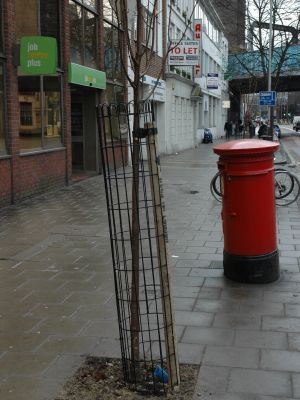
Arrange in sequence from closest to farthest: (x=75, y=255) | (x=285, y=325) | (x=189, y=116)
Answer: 1. (x=285, y=325)
2. (x=75, y=255)
3. (x=189, y=116)

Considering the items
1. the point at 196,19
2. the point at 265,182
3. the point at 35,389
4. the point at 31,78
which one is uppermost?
the point at 196,19

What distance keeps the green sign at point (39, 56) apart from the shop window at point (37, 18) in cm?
73

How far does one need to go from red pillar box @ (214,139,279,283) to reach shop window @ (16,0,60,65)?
6.97m

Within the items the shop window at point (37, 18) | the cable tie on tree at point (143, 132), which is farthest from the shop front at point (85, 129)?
the cable tie on tree at point (143, 132)

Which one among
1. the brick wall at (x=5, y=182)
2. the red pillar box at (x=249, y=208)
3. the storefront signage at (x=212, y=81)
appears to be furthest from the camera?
the storefront signage at (x=212, y=81)

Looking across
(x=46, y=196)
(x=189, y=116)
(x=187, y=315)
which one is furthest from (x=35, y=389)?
(x=189, y=116)

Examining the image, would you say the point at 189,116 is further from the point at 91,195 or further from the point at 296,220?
the point at 296,220

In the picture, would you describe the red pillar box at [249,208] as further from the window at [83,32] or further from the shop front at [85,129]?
the shop front at [85,129]

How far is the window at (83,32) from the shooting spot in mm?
14289

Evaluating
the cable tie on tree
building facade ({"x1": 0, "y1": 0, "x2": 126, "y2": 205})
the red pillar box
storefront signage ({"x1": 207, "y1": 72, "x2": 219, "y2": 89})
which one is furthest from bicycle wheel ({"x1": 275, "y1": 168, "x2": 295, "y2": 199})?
storefront signage ({"x1": 207, "y1": 72, "x2": 219, "y2": 89})

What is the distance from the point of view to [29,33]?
11.7 m

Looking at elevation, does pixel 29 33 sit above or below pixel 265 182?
above

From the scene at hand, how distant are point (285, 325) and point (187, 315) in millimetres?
824

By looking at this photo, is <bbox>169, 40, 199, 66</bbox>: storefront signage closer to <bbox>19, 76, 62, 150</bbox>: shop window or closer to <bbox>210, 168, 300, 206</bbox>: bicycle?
<bbox>19, 76, 62, 150</bbox>: shop window
